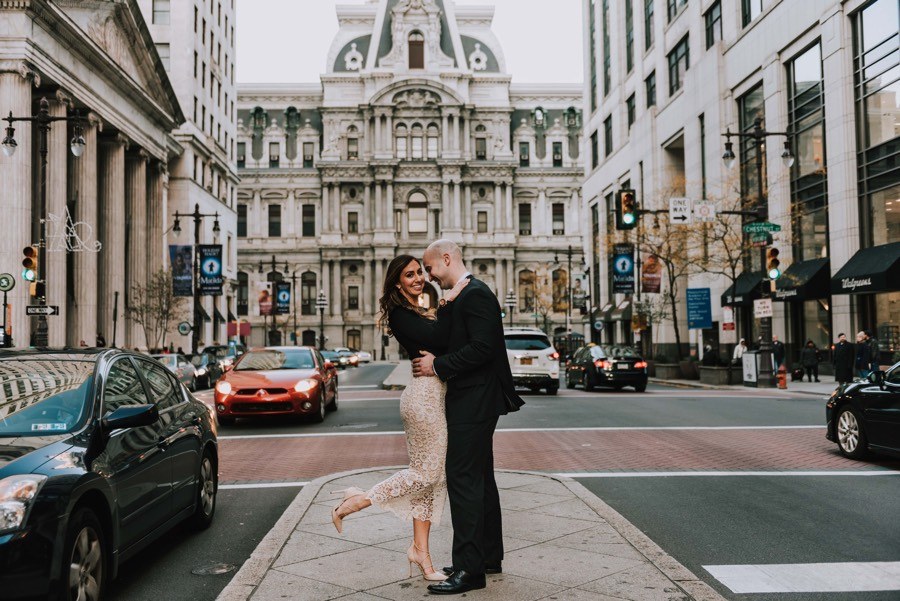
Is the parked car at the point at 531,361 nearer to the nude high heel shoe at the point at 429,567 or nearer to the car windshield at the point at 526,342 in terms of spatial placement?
the car windshield at the point at 526,342

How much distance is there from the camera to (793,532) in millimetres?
7309

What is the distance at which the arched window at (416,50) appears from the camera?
90.9 meters

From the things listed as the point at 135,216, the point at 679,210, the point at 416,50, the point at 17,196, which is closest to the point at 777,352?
the point at 679,210

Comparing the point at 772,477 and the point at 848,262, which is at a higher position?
the point at 848,262

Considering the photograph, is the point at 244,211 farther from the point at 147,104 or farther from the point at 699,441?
the point at 699,441

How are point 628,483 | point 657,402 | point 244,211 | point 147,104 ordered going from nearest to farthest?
point 628,483 < point 657,402 < point 147,104 < point 244,211

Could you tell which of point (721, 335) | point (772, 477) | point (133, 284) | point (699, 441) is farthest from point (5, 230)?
point (721, 335)

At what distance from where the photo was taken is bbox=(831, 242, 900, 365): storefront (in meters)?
26.0

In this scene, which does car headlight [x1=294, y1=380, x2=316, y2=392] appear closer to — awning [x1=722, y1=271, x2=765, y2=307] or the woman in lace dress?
the woman in lace dress

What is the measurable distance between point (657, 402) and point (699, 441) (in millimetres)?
8516

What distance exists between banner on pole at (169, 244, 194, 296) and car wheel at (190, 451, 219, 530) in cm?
3410

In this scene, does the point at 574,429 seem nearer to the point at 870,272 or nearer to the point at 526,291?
the point at 870,272

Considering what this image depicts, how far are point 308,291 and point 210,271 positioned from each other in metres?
51.0

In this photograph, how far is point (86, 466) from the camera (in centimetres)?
501
